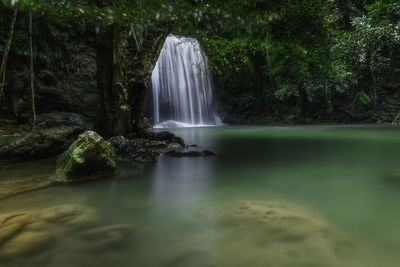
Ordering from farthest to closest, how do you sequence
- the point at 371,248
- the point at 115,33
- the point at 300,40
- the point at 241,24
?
the point at 115,33, the point at 300,40, the point at 241,24, the point at 371,248

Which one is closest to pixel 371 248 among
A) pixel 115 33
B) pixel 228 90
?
pixel 115 33

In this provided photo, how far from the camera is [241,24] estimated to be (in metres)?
2.53

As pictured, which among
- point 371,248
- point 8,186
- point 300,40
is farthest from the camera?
point 300,40

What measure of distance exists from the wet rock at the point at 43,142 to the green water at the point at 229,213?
0.64 meters

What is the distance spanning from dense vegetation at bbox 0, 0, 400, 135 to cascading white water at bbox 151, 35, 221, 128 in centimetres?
200

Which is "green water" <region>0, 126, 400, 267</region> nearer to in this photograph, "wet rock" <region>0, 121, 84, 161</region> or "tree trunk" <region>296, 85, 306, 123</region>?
"wet rock" <region>0, 121, 84, 161</region>

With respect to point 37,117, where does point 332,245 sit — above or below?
below

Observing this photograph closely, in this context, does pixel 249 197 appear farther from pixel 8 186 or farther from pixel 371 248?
pixel 8 186

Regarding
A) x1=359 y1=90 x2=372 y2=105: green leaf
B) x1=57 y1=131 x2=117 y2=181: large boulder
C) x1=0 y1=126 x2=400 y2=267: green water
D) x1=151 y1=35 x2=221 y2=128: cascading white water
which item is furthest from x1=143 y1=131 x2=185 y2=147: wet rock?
x1=359 y1=90 x2=372 y2=105: green leaf

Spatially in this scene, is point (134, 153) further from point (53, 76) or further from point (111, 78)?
point (53, 76)

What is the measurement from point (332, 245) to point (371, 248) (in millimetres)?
229

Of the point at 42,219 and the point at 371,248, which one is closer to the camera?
the point at 371,248

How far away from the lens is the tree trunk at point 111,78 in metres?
6.23

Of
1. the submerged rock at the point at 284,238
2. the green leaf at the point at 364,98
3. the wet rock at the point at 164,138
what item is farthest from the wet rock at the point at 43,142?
the green leaf at the point at 364,98
